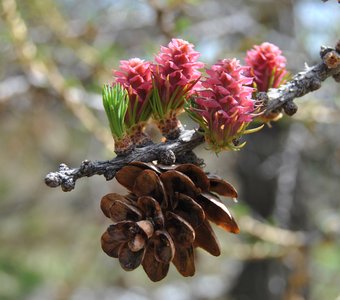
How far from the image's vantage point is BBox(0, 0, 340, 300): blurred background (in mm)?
1984

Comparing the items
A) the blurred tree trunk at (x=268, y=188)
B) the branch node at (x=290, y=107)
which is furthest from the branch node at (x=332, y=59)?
the blurred tree trunk at (x=268, y=188)

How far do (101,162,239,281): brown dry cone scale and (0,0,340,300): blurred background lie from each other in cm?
83

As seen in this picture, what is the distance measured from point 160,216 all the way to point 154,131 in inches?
46.1

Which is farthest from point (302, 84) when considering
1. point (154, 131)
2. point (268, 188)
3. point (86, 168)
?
point (268, 188)

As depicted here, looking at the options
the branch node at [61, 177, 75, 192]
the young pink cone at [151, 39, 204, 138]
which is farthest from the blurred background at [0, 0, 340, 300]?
the branch node at [61, 177, 75, 192]

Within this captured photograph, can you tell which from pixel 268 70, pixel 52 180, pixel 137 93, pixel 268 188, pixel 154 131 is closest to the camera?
pixel 52 180

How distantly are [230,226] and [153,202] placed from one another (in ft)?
0.49

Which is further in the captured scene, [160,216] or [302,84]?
[302,84]

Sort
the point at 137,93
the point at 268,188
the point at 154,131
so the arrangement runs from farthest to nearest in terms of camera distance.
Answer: the point at 268,188 < the point at 154,131 < the point at 137,93

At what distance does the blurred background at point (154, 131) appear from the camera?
198cm

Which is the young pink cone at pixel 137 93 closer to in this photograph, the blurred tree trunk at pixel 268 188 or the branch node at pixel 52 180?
the branch node at pixel 52 180

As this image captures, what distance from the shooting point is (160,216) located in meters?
0.81

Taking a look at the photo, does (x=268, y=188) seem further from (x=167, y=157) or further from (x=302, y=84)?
(x=167, y=157)

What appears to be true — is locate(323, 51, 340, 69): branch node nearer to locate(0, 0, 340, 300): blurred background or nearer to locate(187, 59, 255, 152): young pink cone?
locate(187, 59, 255, 152): young pink cone
